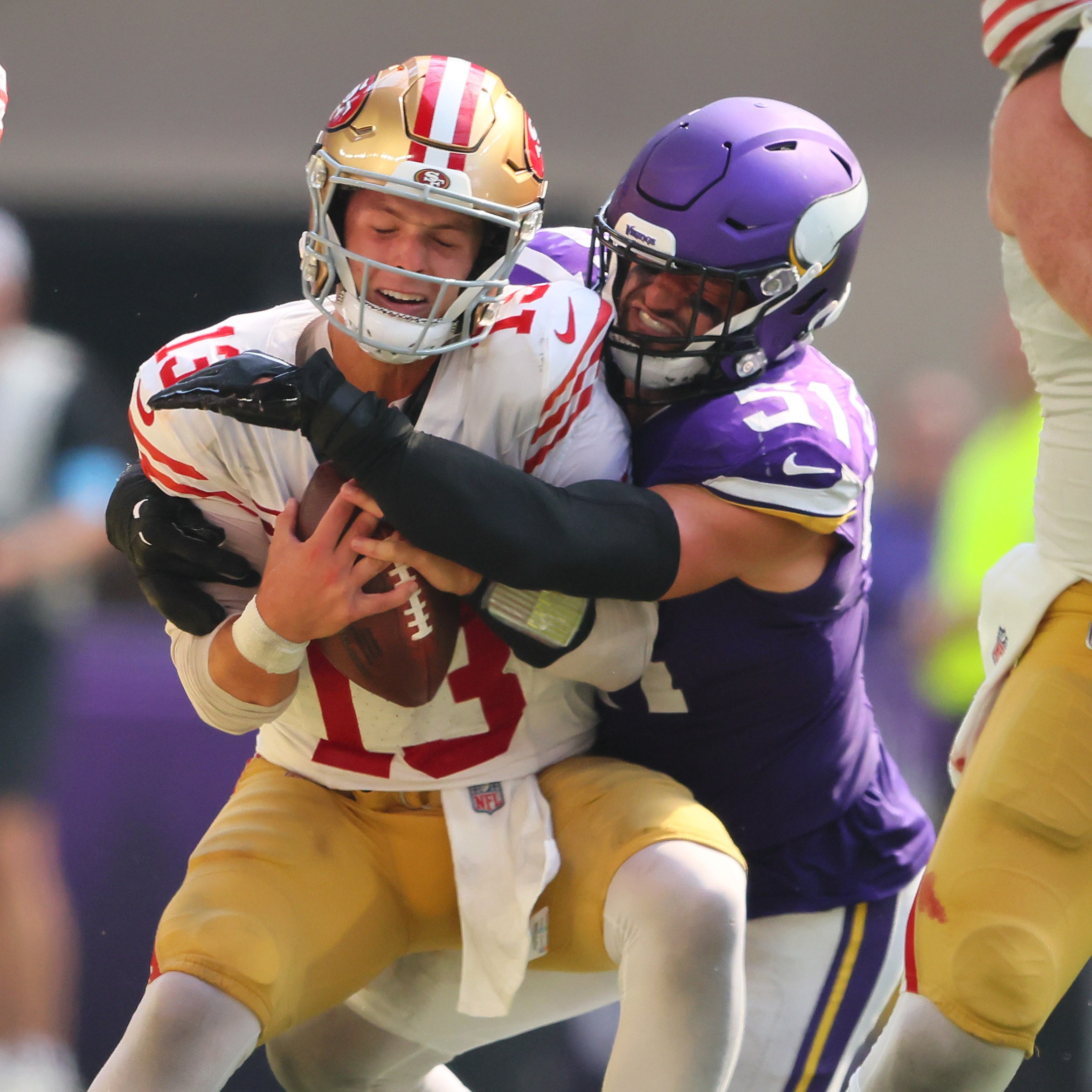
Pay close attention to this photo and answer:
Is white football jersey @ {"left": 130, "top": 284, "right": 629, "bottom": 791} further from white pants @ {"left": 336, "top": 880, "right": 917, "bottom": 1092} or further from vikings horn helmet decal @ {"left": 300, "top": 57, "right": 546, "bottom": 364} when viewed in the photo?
white pants @ {"left": 336, "top": 880, "right": 917, "bottom": 1092}

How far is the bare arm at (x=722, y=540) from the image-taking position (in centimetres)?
147

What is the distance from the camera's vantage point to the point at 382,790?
1.60 meters

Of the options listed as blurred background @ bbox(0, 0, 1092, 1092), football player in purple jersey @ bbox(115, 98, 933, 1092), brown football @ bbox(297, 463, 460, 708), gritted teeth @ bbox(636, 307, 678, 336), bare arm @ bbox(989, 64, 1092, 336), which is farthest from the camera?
blurred background @ bbox(0, 0, 1092, 1092)

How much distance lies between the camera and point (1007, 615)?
1.48 metres

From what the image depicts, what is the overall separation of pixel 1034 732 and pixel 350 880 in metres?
0.70

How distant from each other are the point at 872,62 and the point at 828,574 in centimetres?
325

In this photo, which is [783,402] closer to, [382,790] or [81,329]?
[382,790]

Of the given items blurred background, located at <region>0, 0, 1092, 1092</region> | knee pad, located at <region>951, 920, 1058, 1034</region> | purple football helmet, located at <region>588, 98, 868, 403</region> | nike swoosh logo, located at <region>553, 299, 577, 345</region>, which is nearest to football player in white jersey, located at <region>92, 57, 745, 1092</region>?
nike swoosh logo, located at <region>553, 299, 577, 345</region>

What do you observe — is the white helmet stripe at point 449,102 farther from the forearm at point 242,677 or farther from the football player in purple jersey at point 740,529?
the forearm at point 242,677

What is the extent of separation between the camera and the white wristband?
147 cm

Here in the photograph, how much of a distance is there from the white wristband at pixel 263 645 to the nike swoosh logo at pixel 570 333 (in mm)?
404

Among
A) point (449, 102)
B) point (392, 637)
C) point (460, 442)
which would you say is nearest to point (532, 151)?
point (449, 102)

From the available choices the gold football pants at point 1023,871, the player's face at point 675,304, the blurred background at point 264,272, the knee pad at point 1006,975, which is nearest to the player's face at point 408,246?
the player's face at point 675,304

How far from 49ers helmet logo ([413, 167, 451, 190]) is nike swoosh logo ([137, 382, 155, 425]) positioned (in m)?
0.36
